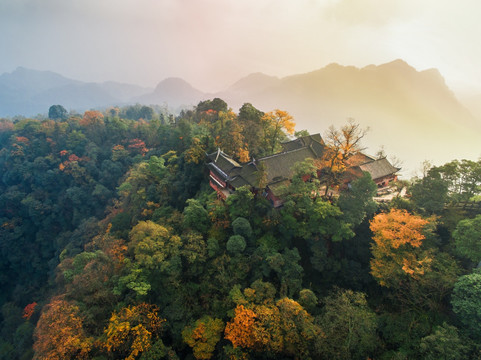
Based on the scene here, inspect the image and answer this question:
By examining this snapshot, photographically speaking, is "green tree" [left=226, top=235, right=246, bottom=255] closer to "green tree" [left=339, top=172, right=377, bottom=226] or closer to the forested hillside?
the forested hillside

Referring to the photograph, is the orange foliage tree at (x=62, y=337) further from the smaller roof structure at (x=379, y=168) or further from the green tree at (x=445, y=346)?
the smaller roof structure at (x=379, y=168)

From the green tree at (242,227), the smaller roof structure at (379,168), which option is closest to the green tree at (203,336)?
the green tree at (242,227)

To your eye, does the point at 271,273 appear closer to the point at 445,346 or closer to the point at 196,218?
the point at 196,218

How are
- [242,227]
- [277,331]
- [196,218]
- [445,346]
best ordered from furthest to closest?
[196,218], [242,227], [277,331], [445,346]

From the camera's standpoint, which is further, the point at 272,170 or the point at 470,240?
the point at 272,170

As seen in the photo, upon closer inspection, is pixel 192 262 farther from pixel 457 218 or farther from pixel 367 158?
pixel 367 158

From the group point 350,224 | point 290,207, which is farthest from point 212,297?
point 350,224

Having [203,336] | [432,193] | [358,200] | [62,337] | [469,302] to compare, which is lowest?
[62,337]

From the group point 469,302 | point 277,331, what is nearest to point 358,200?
point 469,302
